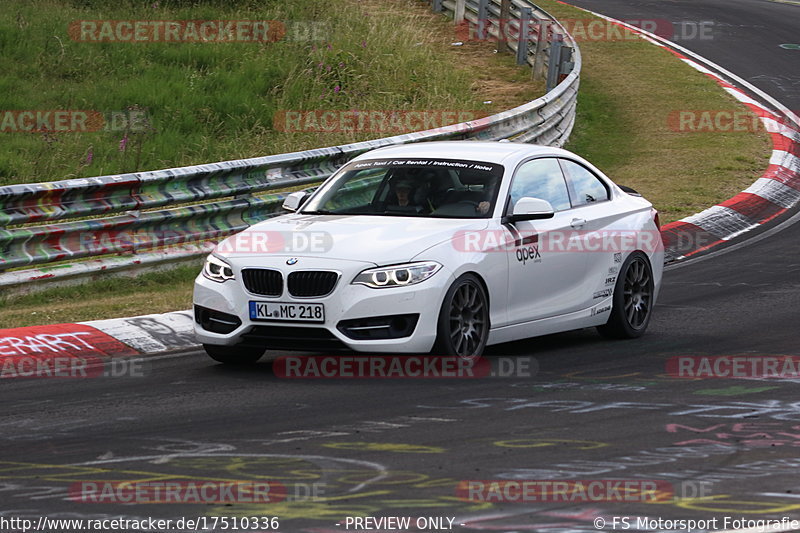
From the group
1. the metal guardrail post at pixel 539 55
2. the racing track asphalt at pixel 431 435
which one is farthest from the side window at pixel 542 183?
the metal guardrail post at pixel 539 55

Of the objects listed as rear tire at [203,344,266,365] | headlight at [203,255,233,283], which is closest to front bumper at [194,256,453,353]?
headlight at [203,255,233,283]

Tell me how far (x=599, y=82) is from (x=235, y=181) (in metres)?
13.9

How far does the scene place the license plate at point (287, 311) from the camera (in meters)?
9.07

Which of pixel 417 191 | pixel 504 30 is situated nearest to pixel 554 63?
pixel 504 30

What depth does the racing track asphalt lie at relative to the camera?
6020 mm

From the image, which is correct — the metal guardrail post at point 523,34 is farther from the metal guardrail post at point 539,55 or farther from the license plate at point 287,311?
the license plate at point 287,311

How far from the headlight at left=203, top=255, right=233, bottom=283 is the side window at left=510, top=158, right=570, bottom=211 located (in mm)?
2152

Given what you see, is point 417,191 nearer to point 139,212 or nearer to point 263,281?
point 263,281

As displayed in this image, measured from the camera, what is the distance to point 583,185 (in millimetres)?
11125

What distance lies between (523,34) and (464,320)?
16.4 meters

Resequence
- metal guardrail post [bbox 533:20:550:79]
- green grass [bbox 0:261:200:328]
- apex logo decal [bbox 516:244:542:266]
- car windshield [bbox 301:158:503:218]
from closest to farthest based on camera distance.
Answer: apex logo decal [bbox 516:244:542:266] < car windshield [bbox 301:158:503:218] < green grass [bbox 0:261:200:328] < metal guardrail post [bbox 533:20:550:79]

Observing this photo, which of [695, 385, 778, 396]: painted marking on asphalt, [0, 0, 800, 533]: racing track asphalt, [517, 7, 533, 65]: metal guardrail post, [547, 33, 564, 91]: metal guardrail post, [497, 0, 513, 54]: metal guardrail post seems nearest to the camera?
[0, 0, 800, 533]: racing track asphalt

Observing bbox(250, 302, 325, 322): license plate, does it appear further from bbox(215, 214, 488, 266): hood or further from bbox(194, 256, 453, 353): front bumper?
bbox(215, 214, 488, 266): hood

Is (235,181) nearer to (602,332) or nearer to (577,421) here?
(602,332)
